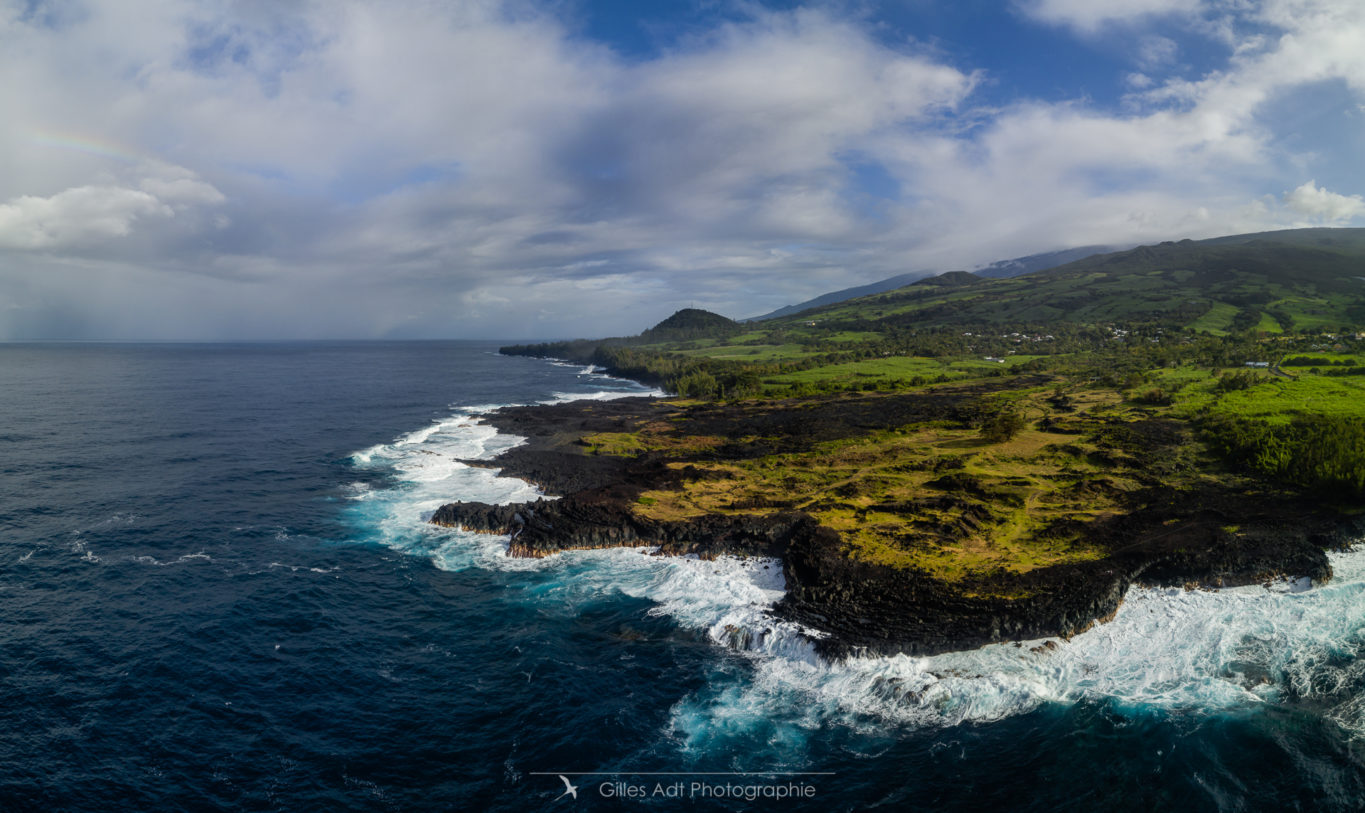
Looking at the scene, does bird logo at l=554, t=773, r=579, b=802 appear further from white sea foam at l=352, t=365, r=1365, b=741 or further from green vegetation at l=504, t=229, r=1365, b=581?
green vegetation at l=504, t=229, r=1365, b=581

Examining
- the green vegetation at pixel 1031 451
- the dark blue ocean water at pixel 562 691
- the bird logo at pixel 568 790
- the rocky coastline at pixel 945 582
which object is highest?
the green vegetation at pixel 1031 451

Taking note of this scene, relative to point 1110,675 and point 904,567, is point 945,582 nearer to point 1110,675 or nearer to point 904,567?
point 904,567

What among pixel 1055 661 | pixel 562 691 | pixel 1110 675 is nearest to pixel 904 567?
pixel 1055 661

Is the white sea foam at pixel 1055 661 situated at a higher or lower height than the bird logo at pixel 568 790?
higher

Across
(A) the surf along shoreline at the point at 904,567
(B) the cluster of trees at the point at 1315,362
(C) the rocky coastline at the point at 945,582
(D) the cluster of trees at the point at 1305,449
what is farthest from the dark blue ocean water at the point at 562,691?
(B) the cluster of trees at the point at 1315,362

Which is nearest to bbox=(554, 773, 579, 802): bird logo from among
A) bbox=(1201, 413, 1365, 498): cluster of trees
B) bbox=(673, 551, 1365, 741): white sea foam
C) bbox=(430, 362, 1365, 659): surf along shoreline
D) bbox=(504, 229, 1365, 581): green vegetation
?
bbox=(673, 551, 1365, 741): white sea foam

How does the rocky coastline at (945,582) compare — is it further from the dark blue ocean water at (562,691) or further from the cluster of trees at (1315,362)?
the cluster of trees at (1315,362)

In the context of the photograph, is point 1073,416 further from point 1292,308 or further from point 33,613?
point 1292,308
